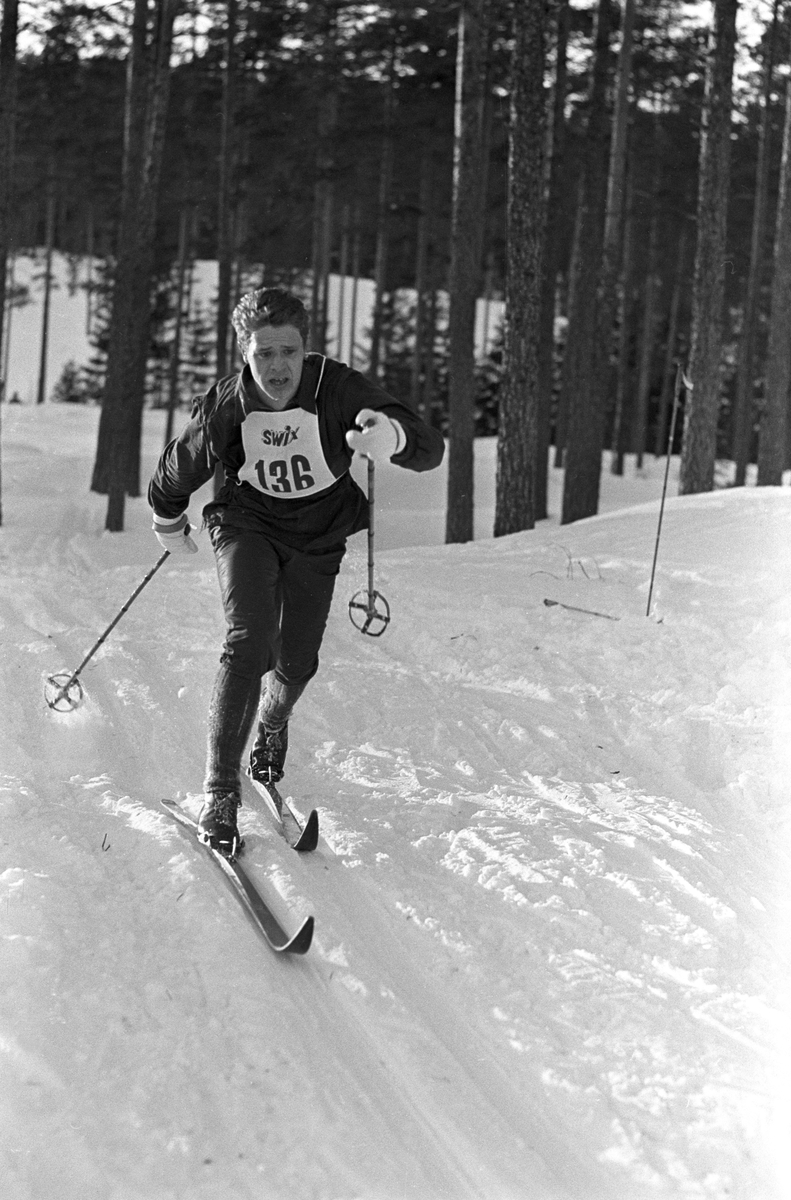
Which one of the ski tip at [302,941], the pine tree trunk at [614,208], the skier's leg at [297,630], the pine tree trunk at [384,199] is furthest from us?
the pine tree trunk at [384,199]

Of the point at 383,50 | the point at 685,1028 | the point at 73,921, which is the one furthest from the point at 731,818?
the point at 383,50

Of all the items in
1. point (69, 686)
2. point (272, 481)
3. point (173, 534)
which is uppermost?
point (272, 481)

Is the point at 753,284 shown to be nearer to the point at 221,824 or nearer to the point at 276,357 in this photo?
the point at 276,357

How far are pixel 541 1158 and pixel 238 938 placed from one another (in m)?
1.30

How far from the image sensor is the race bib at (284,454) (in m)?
4.44

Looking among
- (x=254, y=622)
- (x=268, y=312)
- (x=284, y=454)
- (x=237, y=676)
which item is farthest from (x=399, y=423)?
(x=237, y=676)

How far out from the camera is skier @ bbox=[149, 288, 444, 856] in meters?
4.31

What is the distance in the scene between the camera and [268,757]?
5.08m

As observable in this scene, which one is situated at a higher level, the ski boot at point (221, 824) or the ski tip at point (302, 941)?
the ski boot at point (221, 824)

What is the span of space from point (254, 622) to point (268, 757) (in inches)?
37.1

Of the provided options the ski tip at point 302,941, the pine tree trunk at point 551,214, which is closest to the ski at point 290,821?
the ski tip at point 302,941

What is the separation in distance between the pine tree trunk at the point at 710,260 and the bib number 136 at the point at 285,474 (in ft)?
33.9

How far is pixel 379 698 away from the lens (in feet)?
21.0

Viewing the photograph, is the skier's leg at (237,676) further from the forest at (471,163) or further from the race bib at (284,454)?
the forest at (471,163)
